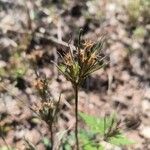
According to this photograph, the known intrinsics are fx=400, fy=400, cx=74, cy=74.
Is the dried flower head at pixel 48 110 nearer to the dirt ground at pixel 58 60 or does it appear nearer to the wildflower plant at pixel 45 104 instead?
the wildflower plant at pixel 45 104

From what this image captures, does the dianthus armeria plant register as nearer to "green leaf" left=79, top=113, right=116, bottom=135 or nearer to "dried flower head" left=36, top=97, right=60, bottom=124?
"dried flower head" left=36, top=97, right=60, bottom=124

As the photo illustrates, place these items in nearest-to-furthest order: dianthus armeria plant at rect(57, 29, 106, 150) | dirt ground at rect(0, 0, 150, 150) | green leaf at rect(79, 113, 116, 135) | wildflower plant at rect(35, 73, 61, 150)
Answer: dianthus armeria plant at rect(57, 29, 106, 150) → wildflower plant at rect(35, 73, 61, 150) → green leaf at rect(79, 113, 116, 135) → dirt ground at rect(0, 0, 150, 150)

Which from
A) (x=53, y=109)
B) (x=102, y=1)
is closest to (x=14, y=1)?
(x=102, y=1)

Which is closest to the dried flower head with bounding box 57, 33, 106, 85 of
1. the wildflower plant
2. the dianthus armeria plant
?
the dianthus armeria plant

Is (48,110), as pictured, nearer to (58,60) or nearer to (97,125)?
(97,125)

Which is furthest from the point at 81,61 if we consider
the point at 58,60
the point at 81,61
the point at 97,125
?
the point at 58,60

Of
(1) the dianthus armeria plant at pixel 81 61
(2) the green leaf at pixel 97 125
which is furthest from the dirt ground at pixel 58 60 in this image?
(1) the dianthus armeria plant at pixel 81 61

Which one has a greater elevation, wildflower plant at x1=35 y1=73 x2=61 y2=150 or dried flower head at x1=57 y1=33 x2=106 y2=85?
dried flower head at x1=57 y1=33 x2=106 y2=85

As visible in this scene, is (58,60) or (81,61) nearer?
(81,61)

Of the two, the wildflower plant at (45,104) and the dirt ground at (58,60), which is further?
the dirt ground at (58,60)
